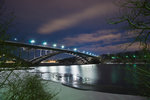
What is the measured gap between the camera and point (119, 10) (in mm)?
2355

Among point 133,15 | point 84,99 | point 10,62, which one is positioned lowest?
point 84,99

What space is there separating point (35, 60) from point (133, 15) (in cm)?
5961

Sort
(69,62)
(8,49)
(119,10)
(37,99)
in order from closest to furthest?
1. (8,49)
2. (119,10)
3. (37,99)
4. (69,62)

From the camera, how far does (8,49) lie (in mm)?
1709

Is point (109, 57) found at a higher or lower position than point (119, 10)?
lower

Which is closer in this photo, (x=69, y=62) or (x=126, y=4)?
(x=126, y=4)

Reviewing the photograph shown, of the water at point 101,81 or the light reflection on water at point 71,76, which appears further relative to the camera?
the light reflection on water at point 71,76

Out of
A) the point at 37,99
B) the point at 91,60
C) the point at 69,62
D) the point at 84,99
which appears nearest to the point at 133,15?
the point at 37,99

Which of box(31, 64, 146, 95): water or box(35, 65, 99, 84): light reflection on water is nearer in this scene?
box(31, 64, 146, 95): water

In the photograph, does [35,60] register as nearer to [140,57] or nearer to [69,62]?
[69,62]

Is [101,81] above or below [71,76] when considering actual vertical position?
below

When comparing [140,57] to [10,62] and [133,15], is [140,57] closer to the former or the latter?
[133,15]

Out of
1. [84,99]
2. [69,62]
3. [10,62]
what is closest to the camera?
[10,62]

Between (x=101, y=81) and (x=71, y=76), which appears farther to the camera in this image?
(x=71, y=76)
